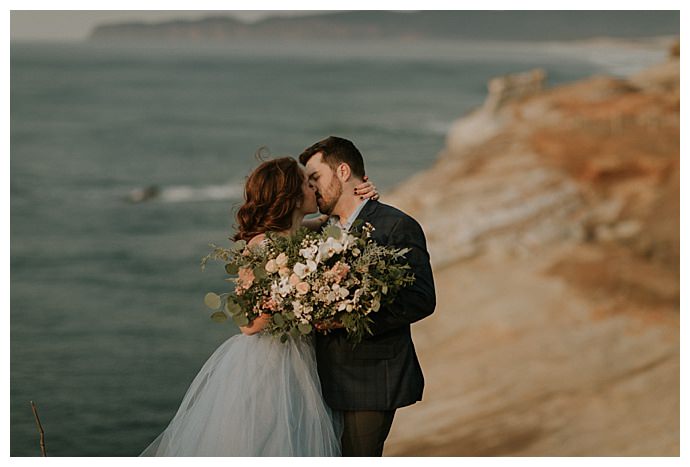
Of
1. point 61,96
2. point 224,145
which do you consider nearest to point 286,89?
point 224,145

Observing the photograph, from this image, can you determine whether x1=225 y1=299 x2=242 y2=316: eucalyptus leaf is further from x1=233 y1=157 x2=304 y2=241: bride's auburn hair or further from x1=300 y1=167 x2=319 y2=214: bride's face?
x1=300 y1=167 x2=319 y2=214: bride's face

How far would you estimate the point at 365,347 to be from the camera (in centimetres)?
338

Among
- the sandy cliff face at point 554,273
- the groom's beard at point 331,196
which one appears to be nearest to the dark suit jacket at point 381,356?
the groom's beard at point 331,196

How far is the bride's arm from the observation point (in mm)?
3244

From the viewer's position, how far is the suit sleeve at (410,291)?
321 cm

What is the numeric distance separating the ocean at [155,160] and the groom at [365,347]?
5.39m

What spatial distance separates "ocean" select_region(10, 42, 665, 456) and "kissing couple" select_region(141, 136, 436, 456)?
515 cm

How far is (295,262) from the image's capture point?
315 centimetres

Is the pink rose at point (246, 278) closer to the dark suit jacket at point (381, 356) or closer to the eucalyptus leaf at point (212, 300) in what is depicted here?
the eucalyptus leaf at point (212, 300)

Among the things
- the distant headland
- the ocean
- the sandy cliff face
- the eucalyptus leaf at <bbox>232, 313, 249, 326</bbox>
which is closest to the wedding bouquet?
the eucalyptus leaf at <bbox>232, 313, 249, 326</bbox>

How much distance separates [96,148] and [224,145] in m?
1.29
